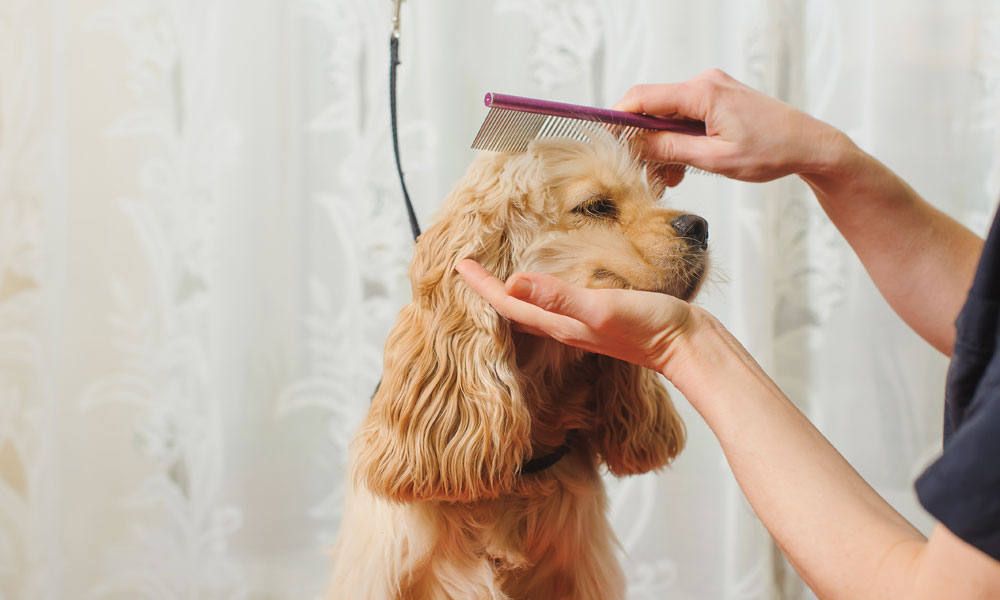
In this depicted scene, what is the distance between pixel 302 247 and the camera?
5.38ft

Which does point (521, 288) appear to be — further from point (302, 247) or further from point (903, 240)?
point (302, 247)

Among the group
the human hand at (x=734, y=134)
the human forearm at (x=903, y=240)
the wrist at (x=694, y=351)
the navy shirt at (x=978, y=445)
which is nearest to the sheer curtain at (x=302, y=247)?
the human forearm at (x=903, y=240)

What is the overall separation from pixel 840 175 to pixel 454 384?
64 cm

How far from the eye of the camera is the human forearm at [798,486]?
59 cm

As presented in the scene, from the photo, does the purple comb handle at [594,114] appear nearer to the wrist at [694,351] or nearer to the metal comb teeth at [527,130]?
the metal comb teeth at [527,130]

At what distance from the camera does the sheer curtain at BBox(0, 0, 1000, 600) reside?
5.05 feet

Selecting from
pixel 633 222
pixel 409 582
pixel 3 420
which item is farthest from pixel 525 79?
pixel 3 420

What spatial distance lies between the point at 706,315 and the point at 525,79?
0.95 m

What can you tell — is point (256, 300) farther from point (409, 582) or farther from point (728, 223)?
point (728, 223)

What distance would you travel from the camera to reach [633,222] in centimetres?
90

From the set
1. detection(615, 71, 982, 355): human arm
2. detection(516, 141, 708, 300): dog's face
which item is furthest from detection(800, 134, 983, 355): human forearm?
detection(516, 141, 708, 300): dog's face

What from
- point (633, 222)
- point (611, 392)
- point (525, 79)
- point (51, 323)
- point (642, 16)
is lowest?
point (51, 323)

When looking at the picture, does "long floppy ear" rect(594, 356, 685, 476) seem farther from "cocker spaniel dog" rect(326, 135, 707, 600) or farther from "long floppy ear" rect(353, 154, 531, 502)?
"long floppy ear" rect(353, 154, 531, 502)

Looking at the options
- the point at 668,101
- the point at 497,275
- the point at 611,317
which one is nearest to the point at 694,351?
the point at 611,317
